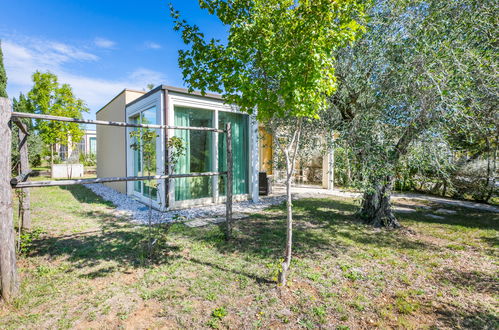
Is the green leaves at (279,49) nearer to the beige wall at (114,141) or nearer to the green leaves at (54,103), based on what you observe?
the beige wall at (114,141)

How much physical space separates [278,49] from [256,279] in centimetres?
284

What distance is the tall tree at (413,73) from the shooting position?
343cm

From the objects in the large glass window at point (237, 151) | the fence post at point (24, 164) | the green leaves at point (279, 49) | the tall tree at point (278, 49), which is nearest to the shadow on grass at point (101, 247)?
the fence post at point (24, 164)

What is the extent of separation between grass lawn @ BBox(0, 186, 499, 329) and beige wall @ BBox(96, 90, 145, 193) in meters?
4.75

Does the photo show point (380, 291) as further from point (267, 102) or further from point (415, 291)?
point (267, 102)

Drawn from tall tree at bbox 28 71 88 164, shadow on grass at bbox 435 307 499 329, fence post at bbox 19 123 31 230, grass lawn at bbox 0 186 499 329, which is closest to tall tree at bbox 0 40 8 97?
tall tree at bbox 28 71 88 164

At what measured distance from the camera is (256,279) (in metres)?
3.04

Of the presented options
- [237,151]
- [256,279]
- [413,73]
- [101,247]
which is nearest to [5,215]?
[101,247]

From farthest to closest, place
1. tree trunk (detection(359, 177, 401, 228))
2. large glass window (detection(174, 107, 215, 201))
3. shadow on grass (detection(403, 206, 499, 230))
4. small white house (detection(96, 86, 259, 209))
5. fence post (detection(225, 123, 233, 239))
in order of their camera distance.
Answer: large glass window (detection(174, 107, 215, 201)), small white house (detection(96, 86, 259, 209)), shadow on grass (detection(403, 206, 499, 230)), tree trunk (detection(359, 177, 401, 228)), fence post (detection(225, 123, 233, 239))

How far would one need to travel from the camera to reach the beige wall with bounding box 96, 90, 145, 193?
9.23 metres

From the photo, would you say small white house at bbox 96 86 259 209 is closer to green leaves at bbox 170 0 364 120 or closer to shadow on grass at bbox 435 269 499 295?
green leaves at bbox 170 0 364 120

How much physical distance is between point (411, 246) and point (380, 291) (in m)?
Result: 2.04

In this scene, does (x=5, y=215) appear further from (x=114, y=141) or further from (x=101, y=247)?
(x=114, y=141)

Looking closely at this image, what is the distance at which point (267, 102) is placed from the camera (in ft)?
9.74
